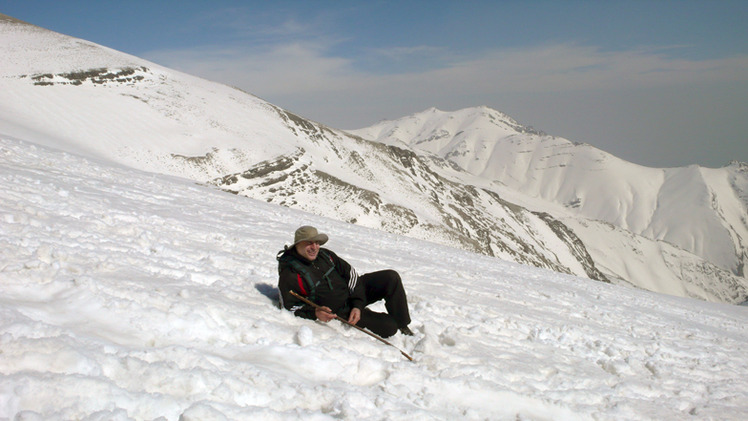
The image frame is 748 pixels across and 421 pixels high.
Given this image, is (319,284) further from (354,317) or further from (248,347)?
(248,347)

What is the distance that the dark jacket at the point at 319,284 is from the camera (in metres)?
5.43

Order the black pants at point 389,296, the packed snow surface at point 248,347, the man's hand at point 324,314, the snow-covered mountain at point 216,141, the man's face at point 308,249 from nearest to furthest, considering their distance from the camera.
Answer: the packed snow surface at point 248,347 < the man's hand at point 324,314 < the man's face at point 308,249 < the black pants at point 389,296 < the snow-covered mountain at point 216,141

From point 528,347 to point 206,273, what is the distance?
4522 mm

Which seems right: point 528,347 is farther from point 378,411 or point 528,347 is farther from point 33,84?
point 33,84

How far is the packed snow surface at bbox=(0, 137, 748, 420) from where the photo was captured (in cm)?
319

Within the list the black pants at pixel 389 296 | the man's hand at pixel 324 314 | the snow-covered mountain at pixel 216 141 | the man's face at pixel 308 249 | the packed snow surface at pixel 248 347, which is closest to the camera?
the packed snow surface at pixel 248 347

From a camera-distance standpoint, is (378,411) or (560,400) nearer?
(378,411)

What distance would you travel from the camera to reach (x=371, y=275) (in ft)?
19.3

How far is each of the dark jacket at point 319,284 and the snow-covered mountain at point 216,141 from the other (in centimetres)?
2637

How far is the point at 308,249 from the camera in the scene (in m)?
5.41

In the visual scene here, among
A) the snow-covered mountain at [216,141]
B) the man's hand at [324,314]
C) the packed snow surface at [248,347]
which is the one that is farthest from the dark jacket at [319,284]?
the snow-covered mountain at [216,141]

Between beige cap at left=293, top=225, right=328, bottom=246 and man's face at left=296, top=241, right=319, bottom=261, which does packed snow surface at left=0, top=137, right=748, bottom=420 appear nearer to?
man's face at left=296, top=241, right=319, bottom=261

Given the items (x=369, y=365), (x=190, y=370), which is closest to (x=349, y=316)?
(x=369, y=365)

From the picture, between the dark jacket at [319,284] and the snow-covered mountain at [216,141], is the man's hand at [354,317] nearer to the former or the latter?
the dark jacket at [319,284]
